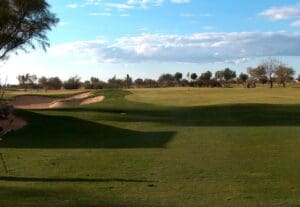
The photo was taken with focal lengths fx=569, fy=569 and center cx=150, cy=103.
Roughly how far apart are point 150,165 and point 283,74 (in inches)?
3917

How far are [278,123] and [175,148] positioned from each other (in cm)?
1251

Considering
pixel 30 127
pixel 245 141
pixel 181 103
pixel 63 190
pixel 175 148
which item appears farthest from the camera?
pixel 181 103

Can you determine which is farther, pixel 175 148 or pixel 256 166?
pixel 175 148

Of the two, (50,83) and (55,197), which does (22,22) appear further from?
(50,83)

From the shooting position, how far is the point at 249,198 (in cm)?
934

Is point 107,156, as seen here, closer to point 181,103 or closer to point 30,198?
point 30,198

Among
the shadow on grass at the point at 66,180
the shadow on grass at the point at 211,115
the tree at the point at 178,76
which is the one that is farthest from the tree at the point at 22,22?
the tree at the point at 178,76

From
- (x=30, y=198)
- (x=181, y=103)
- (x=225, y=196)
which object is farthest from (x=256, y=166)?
(x=181, y=103)

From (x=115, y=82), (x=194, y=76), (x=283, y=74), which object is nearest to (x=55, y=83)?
(x=115, y=82)

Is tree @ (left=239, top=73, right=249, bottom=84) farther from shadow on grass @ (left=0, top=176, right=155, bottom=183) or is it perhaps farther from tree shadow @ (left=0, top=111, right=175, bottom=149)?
shadow on grass @ (left=0, top=176, right=155, bottom=183)

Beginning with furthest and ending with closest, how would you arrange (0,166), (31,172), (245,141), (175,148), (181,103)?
(181,103) < (245,141) < (175,148) < (0,166) < (31,172)

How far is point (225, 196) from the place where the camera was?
31.2ft

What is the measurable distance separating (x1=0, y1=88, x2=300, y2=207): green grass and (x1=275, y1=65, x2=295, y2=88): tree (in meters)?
81.1

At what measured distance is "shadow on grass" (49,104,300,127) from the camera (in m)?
30.2
